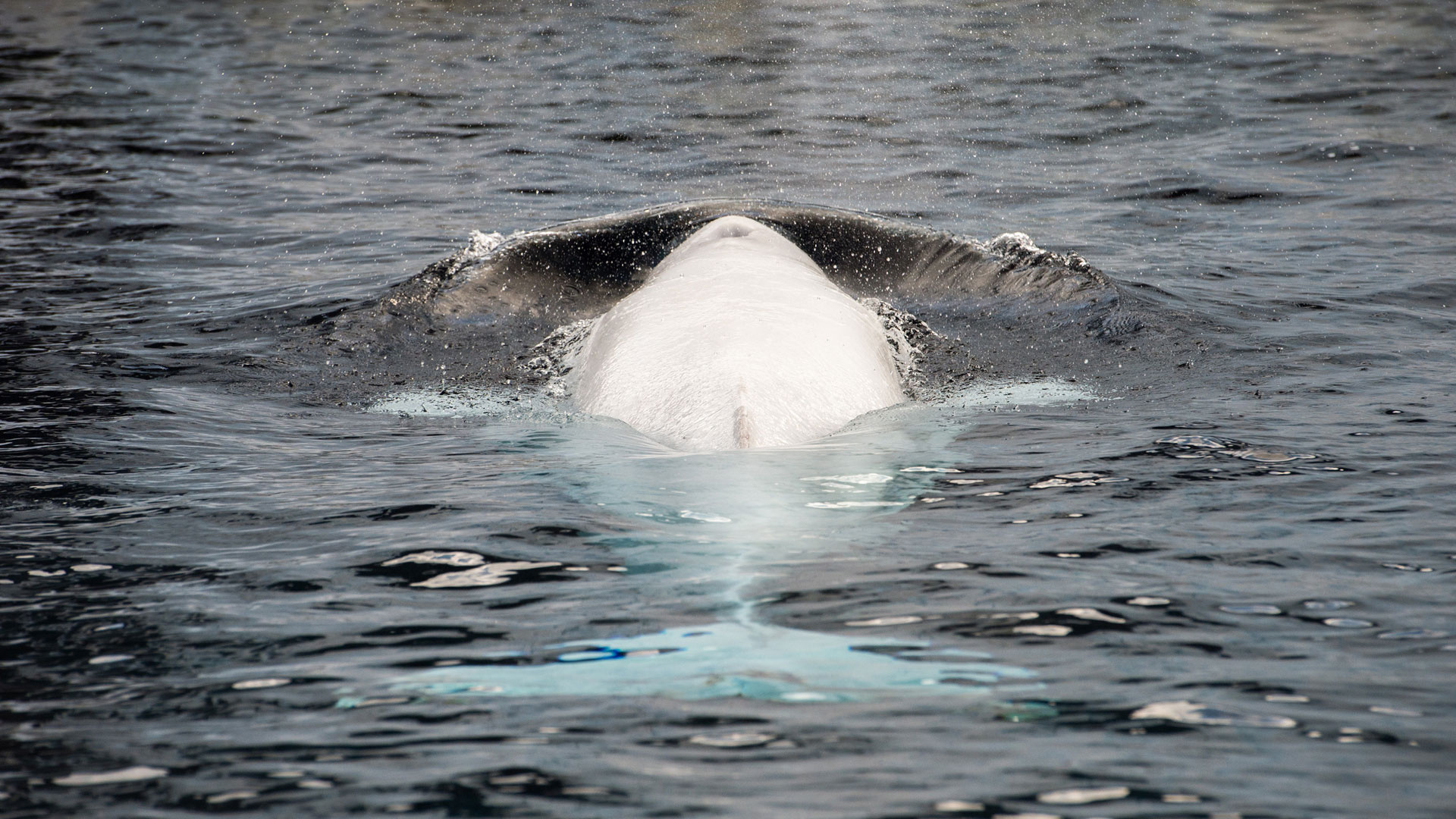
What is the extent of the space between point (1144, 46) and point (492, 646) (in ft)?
66.8

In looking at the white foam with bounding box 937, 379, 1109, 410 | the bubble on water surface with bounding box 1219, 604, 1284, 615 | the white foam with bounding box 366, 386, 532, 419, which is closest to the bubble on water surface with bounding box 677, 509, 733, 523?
the bubble on water surface with bounding box 1219, 604, 1284, 615

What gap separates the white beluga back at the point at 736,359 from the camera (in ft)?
20.5

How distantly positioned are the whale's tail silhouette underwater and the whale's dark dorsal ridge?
17mm

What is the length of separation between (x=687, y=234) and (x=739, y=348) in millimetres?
4631

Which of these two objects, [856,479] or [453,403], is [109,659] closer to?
[856,479]

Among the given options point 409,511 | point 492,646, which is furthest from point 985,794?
point 409,511

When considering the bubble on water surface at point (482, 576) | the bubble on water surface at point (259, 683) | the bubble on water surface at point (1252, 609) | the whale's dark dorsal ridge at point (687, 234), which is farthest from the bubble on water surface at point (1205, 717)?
the whale's dark dorsal ridge at point (687, 234)

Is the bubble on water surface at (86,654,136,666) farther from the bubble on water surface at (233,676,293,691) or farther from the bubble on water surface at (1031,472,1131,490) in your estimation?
the bubble on water surface at (1031,472,1131,490)

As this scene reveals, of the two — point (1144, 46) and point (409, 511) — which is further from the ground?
point (1144, 46)

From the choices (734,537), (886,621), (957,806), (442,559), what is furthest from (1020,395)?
(957,806)

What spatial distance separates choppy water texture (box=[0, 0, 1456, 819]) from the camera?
3549 millimetres

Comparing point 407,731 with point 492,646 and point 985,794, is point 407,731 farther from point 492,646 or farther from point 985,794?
point 985,794

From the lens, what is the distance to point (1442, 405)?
24.3 ft

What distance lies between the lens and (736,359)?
Result: 21.8 ft
